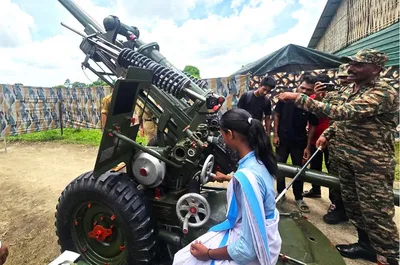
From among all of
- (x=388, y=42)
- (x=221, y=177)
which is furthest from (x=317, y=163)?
(x=388, y=42)

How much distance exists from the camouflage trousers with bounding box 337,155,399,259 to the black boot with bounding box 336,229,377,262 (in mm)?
346

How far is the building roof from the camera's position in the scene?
12.7 m

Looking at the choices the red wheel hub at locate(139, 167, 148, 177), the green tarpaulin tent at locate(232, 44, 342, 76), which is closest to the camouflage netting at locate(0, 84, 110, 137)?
the green tarpaulin tent at locate(232, 44, 342, 76)

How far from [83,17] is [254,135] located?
11.2ft

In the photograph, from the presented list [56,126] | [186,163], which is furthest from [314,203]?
[56,126]

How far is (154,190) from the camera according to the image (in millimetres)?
2613

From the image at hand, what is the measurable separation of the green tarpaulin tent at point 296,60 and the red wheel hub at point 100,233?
7.21 metres

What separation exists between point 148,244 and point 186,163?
0.80 meters

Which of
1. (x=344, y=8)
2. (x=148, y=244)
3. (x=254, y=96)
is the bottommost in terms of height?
(x=148, y=244)

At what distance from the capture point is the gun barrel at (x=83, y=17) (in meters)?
3.58

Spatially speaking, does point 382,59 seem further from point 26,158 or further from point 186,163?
point 26,158


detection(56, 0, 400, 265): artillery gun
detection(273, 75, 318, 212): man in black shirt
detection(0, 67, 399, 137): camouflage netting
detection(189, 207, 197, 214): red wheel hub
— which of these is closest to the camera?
detection(189, 207, 197, 214): red wheel hub

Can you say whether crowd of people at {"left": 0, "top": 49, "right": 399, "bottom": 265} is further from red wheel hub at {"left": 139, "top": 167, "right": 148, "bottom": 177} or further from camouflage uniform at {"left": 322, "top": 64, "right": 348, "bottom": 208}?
red wheel hub at {"left": 139, "top": 167, "right": 148, "bottom": 177}

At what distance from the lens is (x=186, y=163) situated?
250 cm
